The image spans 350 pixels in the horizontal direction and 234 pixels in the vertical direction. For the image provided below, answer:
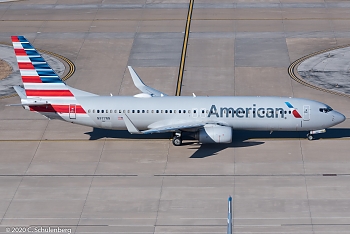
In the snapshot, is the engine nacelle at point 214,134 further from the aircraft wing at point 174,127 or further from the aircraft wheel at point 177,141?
the aircraft wheel at point 177,141

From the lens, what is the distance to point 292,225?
46625 mm

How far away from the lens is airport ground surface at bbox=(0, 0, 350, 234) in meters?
48.3

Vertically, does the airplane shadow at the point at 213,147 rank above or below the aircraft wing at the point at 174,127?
below

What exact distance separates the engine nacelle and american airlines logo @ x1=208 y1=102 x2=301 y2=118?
46.3 inches

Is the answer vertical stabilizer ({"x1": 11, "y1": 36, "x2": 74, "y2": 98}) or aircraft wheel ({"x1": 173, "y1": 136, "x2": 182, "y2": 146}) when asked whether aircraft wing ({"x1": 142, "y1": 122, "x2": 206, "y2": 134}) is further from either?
vertical stabilizer ({"x1": 11, "y1": 36, "x2": 74, "y2": 98})

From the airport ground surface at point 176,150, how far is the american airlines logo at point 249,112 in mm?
2530

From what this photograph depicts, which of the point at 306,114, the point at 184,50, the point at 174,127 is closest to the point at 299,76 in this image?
the point at 184,50

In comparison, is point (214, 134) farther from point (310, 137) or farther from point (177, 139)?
point (310, 137)

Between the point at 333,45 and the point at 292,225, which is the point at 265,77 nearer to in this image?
the point at 333,45

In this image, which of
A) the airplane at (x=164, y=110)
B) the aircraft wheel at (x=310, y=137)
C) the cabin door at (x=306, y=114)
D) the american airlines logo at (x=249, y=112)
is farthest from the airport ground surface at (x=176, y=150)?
the american airlines logo at (x=249, y=112)

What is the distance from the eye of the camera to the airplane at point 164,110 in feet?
187

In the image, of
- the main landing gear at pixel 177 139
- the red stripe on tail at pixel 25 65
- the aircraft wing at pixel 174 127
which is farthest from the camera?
the main landing gear at pixel 177 139

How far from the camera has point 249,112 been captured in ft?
187

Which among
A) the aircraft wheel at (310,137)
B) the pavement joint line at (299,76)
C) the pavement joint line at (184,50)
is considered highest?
the aircraft wheel at (310,137)
